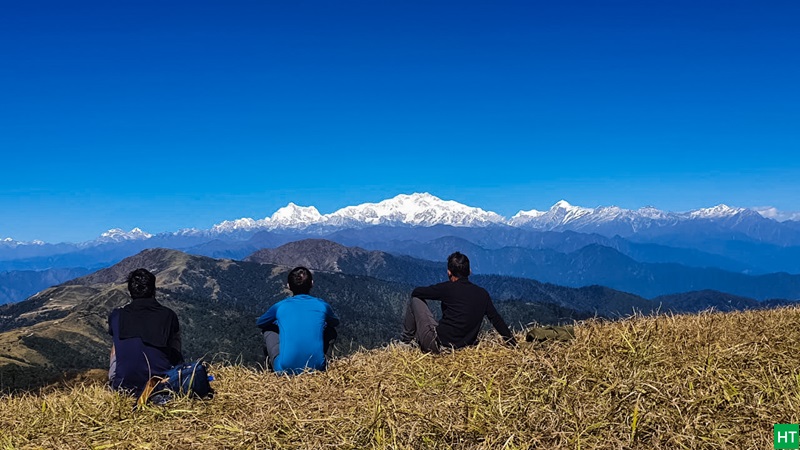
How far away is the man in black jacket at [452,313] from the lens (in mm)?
11023

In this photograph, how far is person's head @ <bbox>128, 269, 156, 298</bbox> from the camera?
31.6ft

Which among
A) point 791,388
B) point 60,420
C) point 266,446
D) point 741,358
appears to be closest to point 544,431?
point 266,446

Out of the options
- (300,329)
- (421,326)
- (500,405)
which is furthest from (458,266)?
(500,405)

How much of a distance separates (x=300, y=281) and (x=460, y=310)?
354 cm

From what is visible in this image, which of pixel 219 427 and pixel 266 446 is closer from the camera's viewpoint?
pixel 266 446

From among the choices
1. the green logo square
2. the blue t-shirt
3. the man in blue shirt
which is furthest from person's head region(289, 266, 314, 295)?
the green logo square

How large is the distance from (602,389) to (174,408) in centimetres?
562

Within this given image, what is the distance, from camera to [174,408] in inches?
283

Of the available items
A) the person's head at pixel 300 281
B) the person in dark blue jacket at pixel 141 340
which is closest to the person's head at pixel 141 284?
the person in dark blue jacket at pixel 141 340

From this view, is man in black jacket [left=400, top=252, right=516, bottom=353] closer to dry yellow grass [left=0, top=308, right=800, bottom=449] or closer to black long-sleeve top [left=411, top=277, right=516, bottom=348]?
black long-sleeve top [left=411, top=277, right=516, bottom=348]

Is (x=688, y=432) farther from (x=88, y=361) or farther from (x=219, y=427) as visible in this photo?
(x=88, y=361)

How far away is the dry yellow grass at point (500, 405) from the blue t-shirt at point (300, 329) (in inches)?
57.8

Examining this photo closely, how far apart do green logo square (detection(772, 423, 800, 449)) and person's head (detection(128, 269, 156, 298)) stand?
9488 mm

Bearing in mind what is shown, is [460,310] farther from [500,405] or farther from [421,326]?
[500,405]
